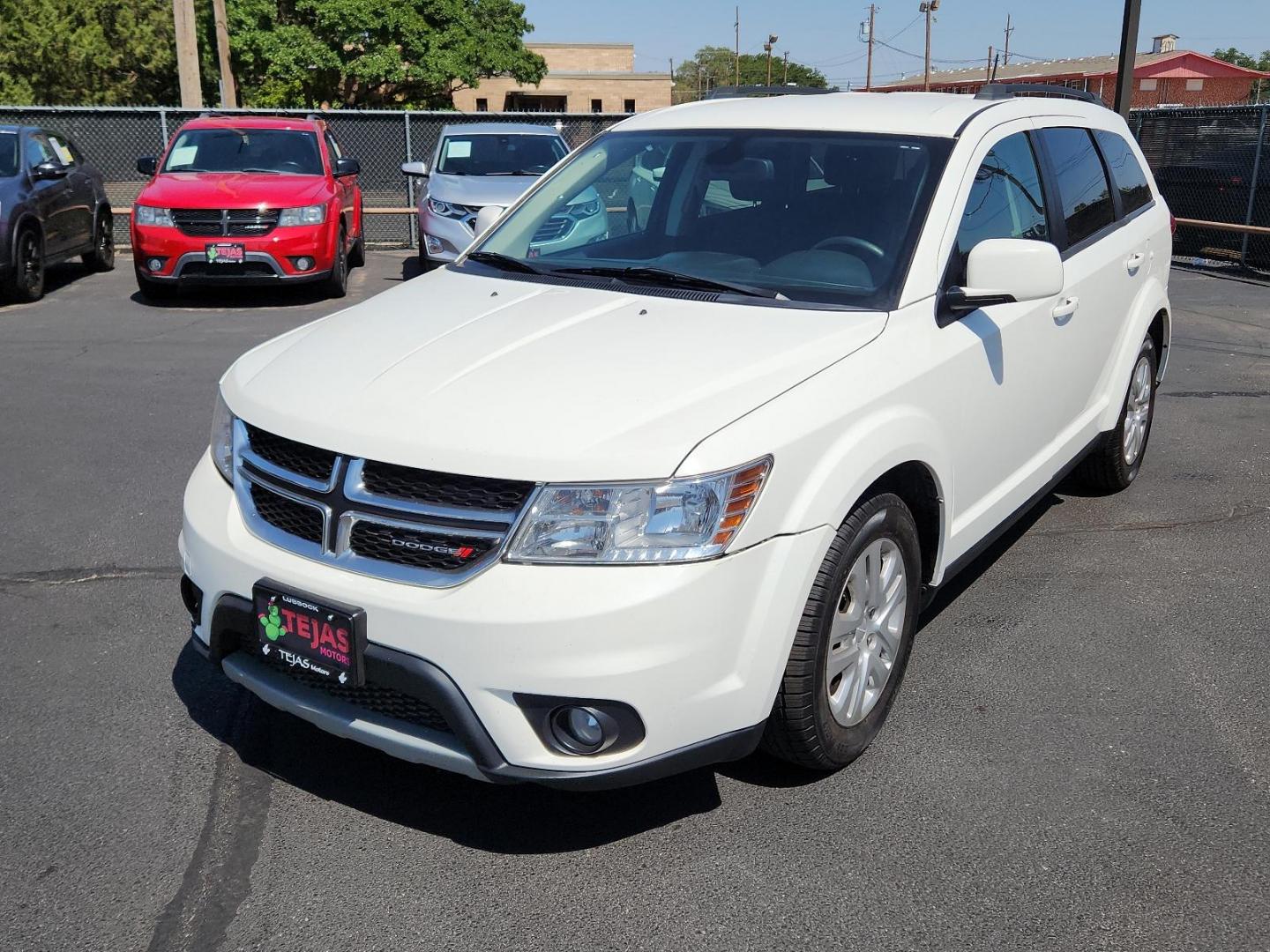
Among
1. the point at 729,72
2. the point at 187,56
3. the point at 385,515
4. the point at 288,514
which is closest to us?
the point at 385,515

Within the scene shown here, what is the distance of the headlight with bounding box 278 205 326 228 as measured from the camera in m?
11.2

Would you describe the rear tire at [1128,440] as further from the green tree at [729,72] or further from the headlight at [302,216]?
the green tree at [729,72]

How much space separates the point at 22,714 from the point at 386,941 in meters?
1.72

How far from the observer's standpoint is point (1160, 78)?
63531 mm

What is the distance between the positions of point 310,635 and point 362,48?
133 feet

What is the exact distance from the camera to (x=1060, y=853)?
305 cm

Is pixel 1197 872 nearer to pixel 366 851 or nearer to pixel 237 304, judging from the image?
pixel 366 851

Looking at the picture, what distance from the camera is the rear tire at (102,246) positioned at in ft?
45.9

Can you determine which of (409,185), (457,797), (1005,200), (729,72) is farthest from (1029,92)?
(729,72)

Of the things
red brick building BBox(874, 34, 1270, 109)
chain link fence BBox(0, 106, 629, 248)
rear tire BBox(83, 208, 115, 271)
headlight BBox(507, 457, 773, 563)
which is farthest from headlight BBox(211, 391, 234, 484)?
red brick building BBox(874, 34, 1270, 109)

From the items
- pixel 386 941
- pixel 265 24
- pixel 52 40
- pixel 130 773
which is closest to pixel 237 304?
pixel 130 773

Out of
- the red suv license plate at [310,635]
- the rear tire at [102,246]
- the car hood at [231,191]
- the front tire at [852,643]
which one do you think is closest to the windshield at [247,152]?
the car hood at [231,191]

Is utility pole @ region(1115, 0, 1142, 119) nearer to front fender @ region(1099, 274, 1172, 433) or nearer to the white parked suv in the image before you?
front fender @ region(1099, 274, 1172, 433)

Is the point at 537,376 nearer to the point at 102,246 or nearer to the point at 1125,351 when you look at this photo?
the point at 1125,351
